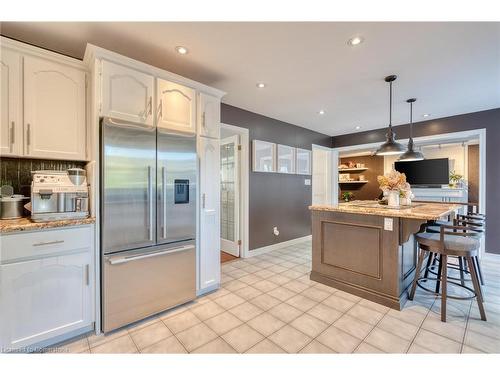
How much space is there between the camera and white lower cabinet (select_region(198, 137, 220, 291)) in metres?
2.50

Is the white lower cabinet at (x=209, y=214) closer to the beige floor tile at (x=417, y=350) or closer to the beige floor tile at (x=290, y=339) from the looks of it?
the beige floor tile at (x=290, y=339)

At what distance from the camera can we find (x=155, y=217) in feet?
6.82

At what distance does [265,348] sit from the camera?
1.69 metres

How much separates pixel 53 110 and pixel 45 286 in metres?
1.42

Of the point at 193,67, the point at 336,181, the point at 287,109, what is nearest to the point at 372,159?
the point at 336,181

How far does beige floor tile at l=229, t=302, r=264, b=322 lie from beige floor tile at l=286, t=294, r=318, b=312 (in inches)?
14.8

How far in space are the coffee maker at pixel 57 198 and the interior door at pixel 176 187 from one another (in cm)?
60

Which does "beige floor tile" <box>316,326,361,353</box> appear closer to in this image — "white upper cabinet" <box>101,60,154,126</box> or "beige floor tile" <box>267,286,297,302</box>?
"beige floor tile" <box>267,286,297,302</box>

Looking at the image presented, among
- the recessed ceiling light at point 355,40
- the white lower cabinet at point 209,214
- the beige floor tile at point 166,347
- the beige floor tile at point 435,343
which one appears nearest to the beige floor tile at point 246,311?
the white lower cabinet at point 209,214

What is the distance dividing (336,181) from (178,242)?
456 centimetres

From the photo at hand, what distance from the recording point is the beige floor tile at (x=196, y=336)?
1.74 m

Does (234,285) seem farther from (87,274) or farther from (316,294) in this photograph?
(87,274)

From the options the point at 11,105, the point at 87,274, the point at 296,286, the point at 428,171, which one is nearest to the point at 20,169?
the point at 11,105
